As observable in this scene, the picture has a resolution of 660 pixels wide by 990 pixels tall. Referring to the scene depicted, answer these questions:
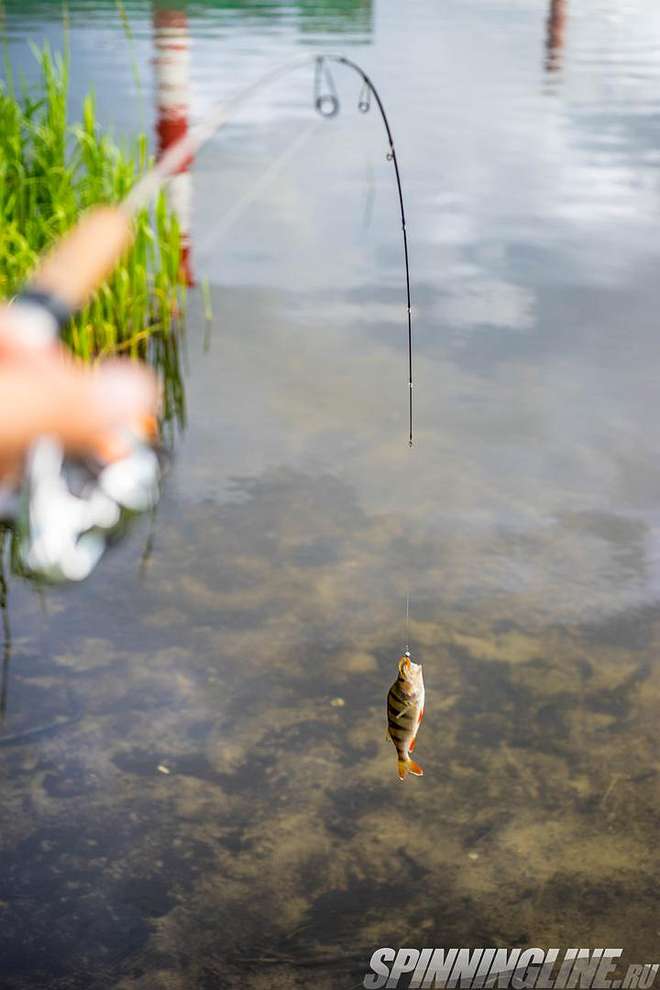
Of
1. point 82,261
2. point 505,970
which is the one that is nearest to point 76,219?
point 505,970

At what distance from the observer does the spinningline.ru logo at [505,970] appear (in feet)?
10.0

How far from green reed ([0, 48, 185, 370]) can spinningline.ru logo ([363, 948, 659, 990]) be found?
3140mm

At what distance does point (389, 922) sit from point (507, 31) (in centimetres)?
2349

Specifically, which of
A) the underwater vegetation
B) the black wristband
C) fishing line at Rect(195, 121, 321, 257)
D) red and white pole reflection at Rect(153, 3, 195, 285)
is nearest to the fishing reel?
the black wristband

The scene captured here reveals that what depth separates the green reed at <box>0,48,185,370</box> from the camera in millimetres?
5867

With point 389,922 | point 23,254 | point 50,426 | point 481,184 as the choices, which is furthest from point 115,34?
point 50,426

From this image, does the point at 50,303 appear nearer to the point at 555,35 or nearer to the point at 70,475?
the point at 70,475

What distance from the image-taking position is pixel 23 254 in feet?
18.5

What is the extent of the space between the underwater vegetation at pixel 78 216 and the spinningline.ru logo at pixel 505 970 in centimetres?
313

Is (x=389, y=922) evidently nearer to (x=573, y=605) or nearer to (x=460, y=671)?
(x=460, y=671)

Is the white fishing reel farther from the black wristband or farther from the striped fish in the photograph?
the striped fish

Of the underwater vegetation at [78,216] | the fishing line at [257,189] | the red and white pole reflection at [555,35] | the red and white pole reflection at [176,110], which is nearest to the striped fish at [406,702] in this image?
the red and white pole reflection at [176,110]

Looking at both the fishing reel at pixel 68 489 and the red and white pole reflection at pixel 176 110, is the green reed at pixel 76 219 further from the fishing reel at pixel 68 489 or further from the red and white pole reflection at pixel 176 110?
the fishing reel at pixel 68 489

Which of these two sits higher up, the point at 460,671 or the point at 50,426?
the point at 50,426
